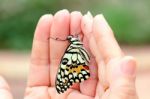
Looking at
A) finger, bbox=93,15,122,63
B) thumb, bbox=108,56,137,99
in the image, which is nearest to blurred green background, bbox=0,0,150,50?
finger, bbox=93,15,122,63

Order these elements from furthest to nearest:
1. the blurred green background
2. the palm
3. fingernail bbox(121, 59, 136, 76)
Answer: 1. the blurred green background
2. the palm
3. fingernail bbox(121, 59, 136, 76)

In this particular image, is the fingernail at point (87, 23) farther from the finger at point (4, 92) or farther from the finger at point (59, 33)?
the finger at point (4, 92)

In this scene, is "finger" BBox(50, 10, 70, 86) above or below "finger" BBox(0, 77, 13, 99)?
above

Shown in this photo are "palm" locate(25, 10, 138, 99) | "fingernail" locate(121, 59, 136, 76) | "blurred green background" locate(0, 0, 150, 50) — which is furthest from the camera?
"blurred green background" locate(0, 0, 150, 50)

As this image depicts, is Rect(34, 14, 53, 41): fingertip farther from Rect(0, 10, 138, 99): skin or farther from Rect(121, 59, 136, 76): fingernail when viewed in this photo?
Rect(121, 59, 136, 76): fingernail

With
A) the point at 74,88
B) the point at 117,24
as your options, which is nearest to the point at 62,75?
the point at 74,88

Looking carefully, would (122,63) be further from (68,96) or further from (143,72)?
(143,72)
